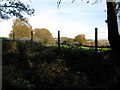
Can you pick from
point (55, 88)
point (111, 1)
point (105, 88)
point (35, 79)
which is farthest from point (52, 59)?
point (111, 1)

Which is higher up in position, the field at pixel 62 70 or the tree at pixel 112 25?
the tree at pixel 112 25

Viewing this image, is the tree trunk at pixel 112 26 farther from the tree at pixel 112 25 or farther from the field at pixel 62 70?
the field at pixel 62 70

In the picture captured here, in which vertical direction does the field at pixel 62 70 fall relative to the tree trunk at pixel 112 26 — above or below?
below

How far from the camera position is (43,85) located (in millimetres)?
8180

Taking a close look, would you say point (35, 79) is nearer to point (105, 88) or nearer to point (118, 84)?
point (105, 88)

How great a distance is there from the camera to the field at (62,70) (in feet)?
27.2

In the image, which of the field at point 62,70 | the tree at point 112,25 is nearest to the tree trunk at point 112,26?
the tree at point 112,25

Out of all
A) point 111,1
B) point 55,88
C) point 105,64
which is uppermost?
point 111,1

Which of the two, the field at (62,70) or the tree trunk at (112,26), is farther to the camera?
the tree trunk at (112,26)

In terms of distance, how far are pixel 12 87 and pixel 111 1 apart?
314 inches

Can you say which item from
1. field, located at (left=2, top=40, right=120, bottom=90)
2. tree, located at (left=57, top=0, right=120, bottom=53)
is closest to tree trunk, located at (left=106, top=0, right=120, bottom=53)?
tree, located at (left=57, top=0, right=120, bottom=53)

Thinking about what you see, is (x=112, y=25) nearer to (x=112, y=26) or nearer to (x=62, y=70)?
(x=112, y=26)

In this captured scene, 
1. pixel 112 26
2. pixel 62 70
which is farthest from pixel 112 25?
pixel 62 70

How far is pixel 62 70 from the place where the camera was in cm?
990
